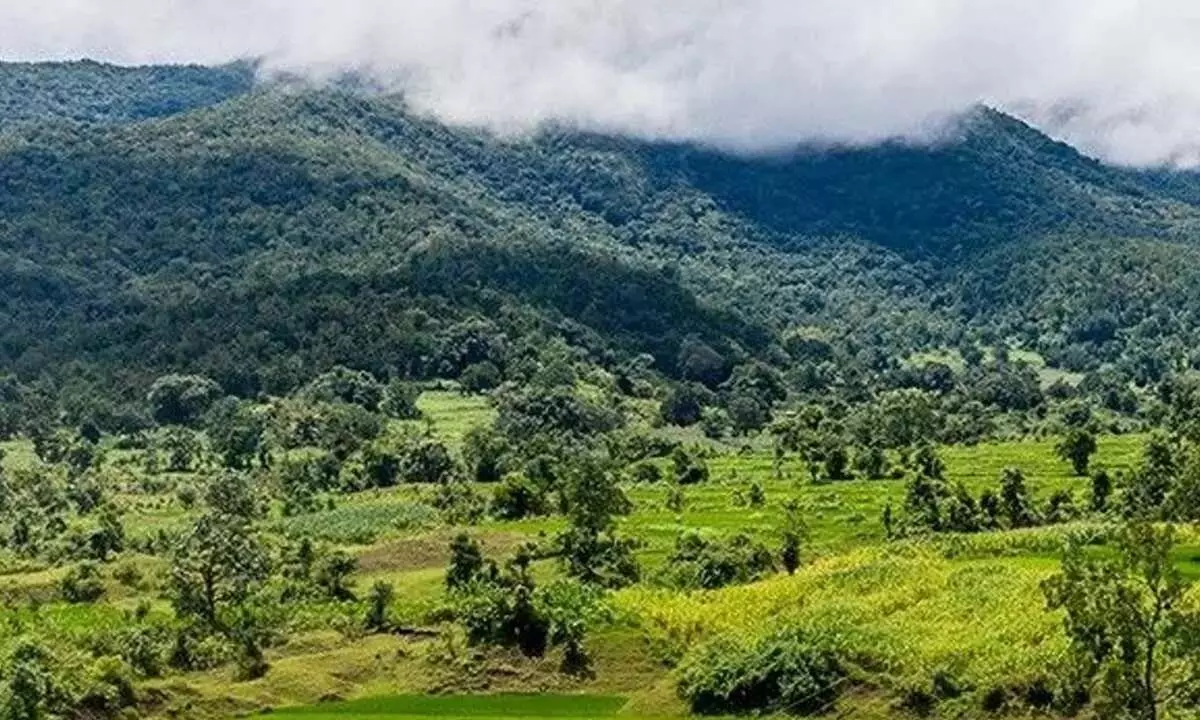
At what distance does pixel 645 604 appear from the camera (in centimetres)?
7750

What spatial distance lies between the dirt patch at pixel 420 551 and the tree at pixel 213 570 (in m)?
16.5

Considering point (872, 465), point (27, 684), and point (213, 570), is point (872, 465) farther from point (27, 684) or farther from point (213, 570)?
point (27, 684)

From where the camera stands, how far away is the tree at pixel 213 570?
275 feet

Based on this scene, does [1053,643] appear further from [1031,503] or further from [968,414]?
[968,414]

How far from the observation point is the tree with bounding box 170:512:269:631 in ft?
275

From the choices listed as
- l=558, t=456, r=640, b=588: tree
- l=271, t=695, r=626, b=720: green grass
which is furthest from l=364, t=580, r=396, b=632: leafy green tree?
l=558, t=456, r=640, b=588: tree

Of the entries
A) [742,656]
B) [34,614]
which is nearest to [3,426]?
[34,614]

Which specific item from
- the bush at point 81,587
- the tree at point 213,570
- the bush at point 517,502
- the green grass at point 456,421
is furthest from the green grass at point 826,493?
the green grass at point 456,421

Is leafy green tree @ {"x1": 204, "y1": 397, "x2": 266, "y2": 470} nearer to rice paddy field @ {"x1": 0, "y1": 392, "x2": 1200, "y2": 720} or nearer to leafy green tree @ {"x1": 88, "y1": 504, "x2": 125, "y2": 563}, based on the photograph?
leafy green tree @ {"x1": 88, "y1": 504, "x2": 125, "y2": 563}

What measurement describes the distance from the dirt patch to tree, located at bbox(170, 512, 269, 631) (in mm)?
16521

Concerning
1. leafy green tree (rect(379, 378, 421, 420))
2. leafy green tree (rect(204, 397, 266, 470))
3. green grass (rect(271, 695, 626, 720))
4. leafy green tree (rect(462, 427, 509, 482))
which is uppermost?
leafy green tree (rect(379, 378, 421, 420))

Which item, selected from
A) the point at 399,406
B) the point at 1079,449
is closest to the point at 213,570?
the point at 1079,449

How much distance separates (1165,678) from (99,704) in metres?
41.8

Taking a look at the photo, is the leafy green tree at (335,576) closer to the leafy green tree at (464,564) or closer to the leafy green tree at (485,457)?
the leafy green tree at (464,564)
